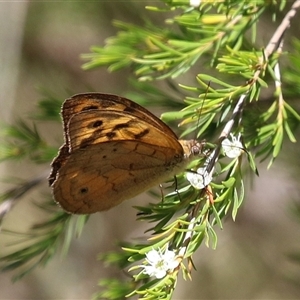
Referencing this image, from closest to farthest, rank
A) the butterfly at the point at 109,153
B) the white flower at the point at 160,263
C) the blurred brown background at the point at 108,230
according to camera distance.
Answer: the white flower at the point at 160,263, the butterfly at the point at 109,153, the blurred brown background at the point at 108,230

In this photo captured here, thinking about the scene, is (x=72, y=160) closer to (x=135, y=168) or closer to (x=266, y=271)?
(x=135, y=168)

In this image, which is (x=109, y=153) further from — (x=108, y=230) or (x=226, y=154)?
(x=108, y=230)

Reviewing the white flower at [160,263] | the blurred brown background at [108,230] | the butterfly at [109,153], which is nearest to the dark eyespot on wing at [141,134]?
the butterfly at [109,153]

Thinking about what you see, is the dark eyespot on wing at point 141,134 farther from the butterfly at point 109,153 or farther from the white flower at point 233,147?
the white flower at point 233,147

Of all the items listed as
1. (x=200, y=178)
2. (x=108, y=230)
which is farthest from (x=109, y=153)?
(x=108, y=230)

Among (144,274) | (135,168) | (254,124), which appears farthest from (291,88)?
(144,274)

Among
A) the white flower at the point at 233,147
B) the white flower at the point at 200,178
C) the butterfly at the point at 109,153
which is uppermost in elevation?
the white flower at the point at 233,147
